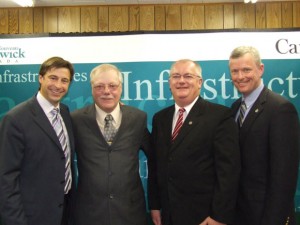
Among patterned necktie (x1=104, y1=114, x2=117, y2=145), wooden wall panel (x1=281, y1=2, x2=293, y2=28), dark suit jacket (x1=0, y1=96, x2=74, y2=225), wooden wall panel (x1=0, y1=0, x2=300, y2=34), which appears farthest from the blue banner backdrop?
wooden wall panel (x1=281, y1=2, x2=293, y2=28)

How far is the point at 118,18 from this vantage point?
19.0ft

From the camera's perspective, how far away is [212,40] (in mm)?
3049

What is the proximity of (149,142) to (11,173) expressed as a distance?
88cm

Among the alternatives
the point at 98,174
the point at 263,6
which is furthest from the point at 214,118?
the point at 263,6

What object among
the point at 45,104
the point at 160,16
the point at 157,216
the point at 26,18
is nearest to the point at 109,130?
the point at 45,104

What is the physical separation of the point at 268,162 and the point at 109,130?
3.15 feet

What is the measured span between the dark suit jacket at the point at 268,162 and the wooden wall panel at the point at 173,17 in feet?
12.6

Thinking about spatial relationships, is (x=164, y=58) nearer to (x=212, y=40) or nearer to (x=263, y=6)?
(x=212, y=40)

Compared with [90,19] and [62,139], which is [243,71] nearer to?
[62,139]

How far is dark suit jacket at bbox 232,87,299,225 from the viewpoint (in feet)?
6.27

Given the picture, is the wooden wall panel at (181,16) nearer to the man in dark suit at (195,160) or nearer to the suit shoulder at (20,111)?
the man in dark suit at (195,160)

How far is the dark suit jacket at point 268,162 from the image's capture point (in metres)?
1.91

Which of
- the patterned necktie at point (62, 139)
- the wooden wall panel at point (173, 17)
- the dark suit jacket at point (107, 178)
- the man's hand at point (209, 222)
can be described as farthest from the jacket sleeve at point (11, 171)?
the wooden wall panel at point (173, 17)

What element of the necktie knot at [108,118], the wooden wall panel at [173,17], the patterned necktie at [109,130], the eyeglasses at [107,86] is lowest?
the patterned necktie at [109,130]
